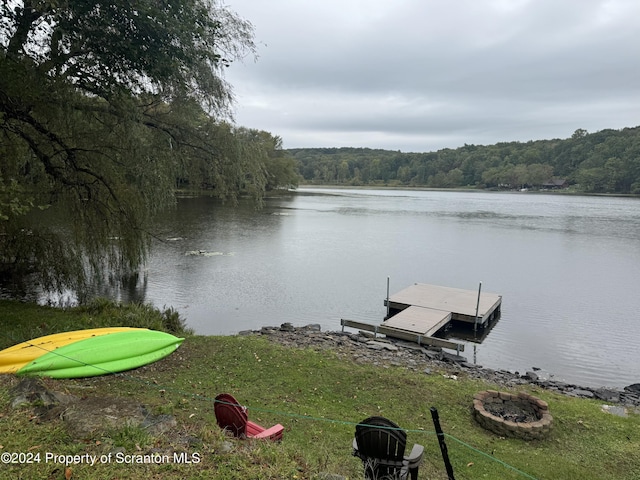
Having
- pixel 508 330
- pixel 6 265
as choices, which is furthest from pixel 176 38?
pixel 508 330

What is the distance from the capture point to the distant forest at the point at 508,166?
304 ft

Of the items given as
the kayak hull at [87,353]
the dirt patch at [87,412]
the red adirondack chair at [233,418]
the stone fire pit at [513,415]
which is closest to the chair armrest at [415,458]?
the red adirondack chair at [233,418]

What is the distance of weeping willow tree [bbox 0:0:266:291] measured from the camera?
7.08 m

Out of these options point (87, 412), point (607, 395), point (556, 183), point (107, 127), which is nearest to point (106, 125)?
point (107, 127)

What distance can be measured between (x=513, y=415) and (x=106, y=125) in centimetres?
916

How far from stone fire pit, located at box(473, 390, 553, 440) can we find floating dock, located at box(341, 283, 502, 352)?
420cm

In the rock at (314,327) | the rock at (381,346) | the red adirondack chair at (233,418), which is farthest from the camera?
the rock at (314,327)

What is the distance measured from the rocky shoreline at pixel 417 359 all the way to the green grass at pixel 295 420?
→ 62 centimetres

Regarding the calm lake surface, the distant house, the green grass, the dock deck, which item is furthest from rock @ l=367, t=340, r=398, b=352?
the distant house

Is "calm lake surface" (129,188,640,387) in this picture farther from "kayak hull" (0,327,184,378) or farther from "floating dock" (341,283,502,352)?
"kayak hull" (0,327,184,378)

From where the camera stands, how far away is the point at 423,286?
16266mm

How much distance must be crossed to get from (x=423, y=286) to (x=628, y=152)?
9753 cm

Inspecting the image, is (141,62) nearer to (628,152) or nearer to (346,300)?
(346,300)

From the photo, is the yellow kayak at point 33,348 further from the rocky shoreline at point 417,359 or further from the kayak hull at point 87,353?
the rocky shoreline at point 417,359
